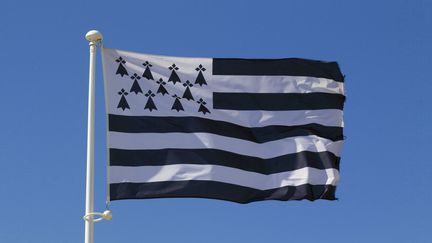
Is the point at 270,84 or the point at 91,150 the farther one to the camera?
the point at 270,84

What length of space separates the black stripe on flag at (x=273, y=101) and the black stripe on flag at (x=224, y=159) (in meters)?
1.00

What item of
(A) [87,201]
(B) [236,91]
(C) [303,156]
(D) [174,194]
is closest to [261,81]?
(B) [236,91]

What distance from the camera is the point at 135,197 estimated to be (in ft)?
49.2

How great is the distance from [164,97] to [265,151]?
87.5 inches

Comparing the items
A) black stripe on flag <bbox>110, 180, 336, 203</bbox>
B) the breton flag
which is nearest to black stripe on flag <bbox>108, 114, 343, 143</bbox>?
the breton flag

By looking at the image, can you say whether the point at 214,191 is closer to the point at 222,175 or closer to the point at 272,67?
the point at 222,175

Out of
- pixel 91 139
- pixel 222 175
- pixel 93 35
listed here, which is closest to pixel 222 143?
pixel 222 175

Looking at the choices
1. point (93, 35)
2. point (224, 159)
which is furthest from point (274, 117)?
point (93, 35)

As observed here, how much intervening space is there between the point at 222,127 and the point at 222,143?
0.38m

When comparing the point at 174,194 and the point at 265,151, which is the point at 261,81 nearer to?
the point at 265,151

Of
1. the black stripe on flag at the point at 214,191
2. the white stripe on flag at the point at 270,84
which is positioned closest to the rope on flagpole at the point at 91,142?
the black stripe on flag at the point at 214,191

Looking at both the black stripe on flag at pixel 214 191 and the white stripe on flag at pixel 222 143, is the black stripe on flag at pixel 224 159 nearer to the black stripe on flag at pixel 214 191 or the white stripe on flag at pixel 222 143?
the white stripe on flag at pixel 222 143

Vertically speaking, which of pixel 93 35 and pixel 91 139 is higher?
pixel 93 35

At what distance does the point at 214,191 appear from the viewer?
15641 mm
